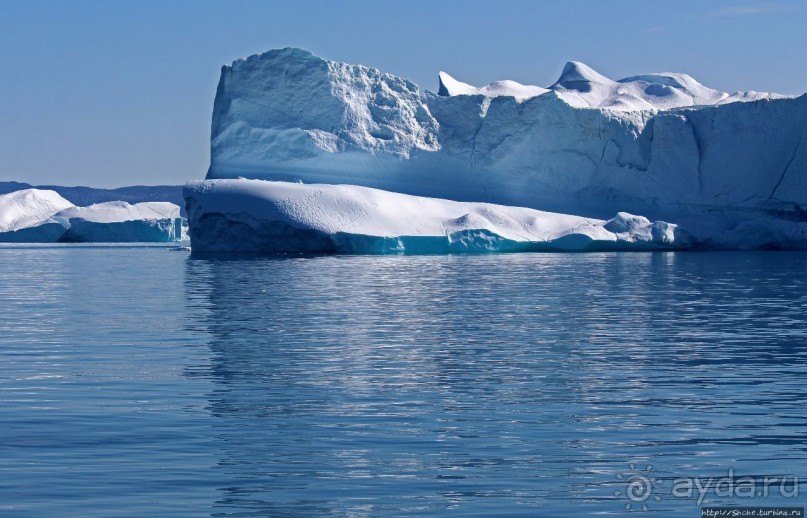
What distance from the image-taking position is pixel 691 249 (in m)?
33.2

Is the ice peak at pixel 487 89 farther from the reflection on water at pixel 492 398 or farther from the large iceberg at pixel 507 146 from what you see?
the reflection on water at pixel 492 398

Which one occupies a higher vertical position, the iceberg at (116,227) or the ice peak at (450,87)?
the ice peak at (450,87)

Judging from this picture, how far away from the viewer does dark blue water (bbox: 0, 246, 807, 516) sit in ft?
15.1

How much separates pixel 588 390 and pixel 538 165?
1093 inches

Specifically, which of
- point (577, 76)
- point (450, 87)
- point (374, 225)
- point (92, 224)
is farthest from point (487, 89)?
point (92, 224)

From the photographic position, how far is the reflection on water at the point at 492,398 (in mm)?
4707

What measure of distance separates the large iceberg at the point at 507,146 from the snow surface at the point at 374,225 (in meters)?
2.47

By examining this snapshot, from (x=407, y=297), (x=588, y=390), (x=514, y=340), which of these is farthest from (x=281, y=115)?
(x=588, y=390)

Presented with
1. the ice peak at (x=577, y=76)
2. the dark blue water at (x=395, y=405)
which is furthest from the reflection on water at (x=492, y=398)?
the ice peak at (x=577, y=76)

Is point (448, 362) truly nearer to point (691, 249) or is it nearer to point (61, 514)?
point (61, 514)

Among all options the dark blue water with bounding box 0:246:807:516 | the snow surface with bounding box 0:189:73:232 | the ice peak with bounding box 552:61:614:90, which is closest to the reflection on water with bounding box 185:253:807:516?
the dark blue water with bounding box 0:246:807:516

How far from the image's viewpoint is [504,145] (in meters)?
34.1

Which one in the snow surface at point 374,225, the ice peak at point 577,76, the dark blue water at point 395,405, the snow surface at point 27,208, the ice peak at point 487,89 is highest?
the ice peak at point 577,76

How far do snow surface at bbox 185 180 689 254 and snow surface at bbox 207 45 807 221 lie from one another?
250 centimetres
